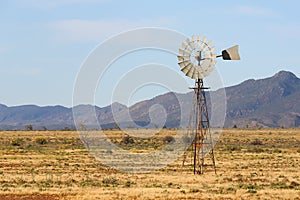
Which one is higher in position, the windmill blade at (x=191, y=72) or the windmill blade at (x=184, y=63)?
the windmill blade at (x=184, y=63)

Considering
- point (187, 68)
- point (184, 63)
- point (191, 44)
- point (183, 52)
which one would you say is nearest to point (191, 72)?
point (187, 68)

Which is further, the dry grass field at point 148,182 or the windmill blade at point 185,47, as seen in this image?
the windmill blade at point 185,47

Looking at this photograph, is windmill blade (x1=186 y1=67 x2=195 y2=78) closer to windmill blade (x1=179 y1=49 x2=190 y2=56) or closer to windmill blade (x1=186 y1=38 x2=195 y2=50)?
windmill blade (x1=179 y1=49 x2=190 y2=56)

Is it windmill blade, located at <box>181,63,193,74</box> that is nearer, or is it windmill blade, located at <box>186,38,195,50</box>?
windmill blade, located at <box>181,63,193,74</box>

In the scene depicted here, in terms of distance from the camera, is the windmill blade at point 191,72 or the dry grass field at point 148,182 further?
the windmill blade at point 191,72

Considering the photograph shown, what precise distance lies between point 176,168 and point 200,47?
9642 mm

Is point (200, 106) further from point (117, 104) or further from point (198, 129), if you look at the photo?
point (117, 104)

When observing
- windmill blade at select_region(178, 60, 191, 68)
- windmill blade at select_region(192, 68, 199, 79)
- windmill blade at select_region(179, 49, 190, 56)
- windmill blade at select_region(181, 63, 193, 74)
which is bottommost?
windmill blade at select_region(192, 68, 199, 79)

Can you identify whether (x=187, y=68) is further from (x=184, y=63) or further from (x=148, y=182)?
(x=148, y=182)

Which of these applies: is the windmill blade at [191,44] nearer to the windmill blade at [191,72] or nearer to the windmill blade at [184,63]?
the windmill blade at [184,63]

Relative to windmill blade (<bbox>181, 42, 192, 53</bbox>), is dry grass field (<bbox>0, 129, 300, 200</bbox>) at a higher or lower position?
lower

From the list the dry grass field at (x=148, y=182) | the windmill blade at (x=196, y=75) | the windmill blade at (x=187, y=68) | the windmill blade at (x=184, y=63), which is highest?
the windmill blade at (x=184, y=63)

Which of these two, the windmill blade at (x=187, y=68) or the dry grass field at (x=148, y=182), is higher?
the windmill blade at (x=187, y=68)

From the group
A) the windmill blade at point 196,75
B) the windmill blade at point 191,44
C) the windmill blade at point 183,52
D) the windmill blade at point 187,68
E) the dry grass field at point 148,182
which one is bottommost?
the dry grass field at point 148,182
